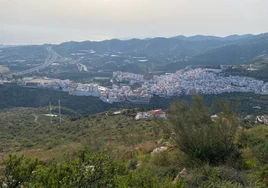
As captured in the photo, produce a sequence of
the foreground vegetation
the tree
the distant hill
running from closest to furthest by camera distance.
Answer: the foreground vegetation
the tree
the distant hill

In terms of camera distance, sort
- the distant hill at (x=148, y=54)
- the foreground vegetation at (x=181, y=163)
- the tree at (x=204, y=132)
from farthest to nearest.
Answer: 1. the distant hill at (x=148, y=54)
2. the tree at (x=204, y=132)
3. the foreground vegetation at (x=181, y=163)

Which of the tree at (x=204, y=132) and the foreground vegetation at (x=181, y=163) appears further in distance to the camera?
the tree at (x=204, y=132)

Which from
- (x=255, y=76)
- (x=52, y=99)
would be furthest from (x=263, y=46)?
(x=52, y=99)

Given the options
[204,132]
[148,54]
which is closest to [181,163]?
[204,132]

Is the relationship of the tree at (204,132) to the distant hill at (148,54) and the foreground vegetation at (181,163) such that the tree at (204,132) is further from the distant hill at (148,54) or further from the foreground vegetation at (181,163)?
the distant hill at (148,54)

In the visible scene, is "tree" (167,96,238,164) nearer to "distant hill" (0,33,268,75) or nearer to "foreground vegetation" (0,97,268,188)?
"foreground vegetation" (0,97,268,188)

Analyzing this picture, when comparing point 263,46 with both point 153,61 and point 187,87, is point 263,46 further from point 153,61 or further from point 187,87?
point 187,87

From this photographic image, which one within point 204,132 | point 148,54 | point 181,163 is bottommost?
point 148,54

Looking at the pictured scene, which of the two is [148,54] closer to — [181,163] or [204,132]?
[204,132]

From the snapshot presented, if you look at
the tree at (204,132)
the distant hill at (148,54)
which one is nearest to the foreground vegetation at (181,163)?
the tree at (204,132)

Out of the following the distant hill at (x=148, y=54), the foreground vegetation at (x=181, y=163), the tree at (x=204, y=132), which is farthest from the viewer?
the distant hill at (x=148, y=54)

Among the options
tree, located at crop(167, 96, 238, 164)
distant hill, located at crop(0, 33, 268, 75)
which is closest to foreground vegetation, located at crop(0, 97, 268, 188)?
tree, located at crop(167, 96, 238, 164)

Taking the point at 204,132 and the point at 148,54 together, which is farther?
the point at 148,54
